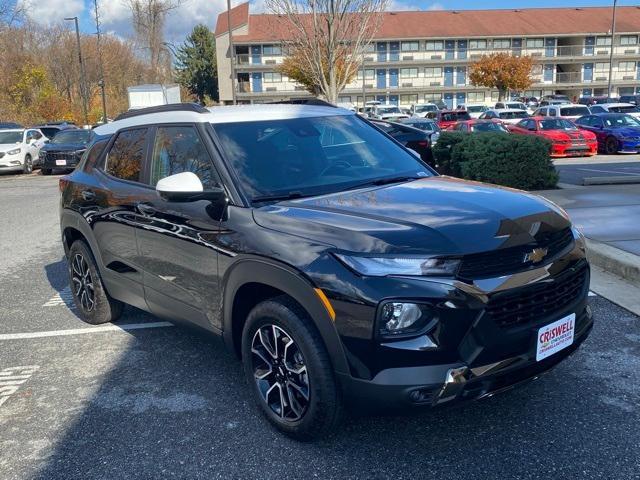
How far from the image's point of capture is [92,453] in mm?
3328

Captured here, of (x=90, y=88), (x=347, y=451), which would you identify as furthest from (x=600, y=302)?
(x=90, y=88)

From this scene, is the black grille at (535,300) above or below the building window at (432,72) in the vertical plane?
below

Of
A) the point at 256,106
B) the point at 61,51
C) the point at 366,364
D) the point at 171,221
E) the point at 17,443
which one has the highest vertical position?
the point at 61,51

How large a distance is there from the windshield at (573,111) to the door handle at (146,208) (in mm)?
27427

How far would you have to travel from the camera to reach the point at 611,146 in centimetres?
2189

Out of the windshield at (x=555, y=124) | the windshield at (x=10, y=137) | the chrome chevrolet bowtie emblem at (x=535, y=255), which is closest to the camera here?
the chrome chevrolet bowtie emblem at (x=535, y=255)

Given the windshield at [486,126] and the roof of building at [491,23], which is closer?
the windshield at [486,126]

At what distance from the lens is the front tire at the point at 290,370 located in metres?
3.02

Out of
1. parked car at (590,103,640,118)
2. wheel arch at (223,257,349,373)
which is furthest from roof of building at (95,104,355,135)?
parked car at (590,103,640,118)

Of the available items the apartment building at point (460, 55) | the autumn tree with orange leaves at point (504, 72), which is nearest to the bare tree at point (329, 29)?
the autumn tree with orange leaves at point (504, 72)

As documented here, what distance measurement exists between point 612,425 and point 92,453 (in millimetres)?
2845

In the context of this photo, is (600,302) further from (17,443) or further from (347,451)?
(17,443)

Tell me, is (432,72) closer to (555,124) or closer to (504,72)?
(504,72)

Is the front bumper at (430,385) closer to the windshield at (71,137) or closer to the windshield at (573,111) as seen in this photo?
the windshield at (71,137)
